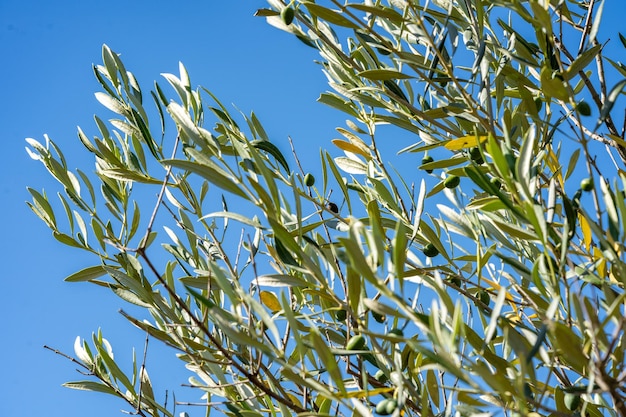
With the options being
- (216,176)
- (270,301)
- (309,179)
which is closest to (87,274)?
(270,301)

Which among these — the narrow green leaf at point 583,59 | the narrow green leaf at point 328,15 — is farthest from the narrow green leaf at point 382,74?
the narrow green leaf at point 583,59

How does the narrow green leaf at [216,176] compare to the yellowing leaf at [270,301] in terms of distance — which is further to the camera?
the yellowing leaf at [270,301]

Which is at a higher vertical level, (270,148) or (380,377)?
(270,148)

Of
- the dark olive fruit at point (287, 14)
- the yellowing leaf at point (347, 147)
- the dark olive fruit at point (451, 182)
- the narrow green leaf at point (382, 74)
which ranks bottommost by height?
→ the dark olive fruit at point (451, 182)

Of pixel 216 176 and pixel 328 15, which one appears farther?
pixel 328 15

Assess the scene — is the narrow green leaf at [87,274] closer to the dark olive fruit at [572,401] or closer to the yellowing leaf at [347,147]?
the yellowing leaf at [347,147]

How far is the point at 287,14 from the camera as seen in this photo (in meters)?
2.04

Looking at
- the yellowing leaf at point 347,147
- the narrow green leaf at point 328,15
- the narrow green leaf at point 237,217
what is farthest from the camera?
the yellowing leaf at point 347,147

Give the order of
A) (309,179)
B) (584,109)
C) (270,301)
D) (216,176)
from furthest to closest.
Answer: (309,179) < (270,301) < (584,109) < (216,176)

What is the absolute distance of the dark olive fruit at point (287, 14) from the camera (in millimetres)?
2029

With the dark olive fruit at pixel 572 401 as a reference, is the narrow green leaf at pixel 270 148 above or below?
above

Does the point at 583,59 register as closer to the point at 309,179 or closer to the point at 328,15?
the point at 328,15

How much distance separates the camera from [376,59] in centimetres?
232

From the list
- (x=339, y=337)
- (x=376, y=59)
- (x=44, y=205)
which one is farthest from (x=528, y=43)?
(x=44, y=205)
